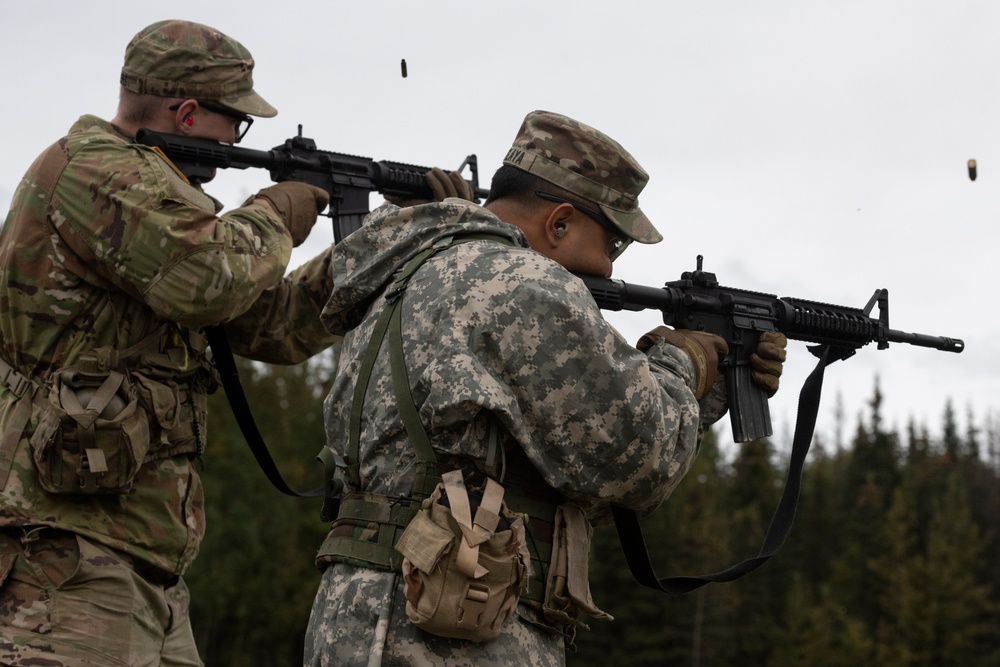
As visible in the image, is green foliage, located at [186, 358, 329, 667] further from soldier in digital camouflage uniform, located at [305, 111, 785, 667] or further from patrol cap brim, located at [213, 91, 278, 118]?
soldier in digital camouflage uniform, located at [305, 111, 785, 667]

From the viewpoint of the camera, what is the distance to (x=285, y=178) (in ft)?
24.9

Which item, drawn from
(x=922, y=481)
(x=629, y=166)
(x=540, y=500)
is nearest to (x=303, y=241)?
(x=629, y=166)

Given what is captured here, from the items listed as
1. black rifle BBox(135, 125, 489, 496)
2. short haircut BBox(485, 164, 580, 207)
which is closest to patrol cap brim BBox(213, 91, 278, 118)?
black rifle BBox(135, 125, 489, 496)

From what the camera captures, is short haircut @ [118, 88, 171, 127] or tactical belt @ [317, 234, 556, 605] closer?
tactical belt @ [317, 234, 556, 605]

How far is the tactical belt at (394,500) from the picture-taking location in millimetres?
4512

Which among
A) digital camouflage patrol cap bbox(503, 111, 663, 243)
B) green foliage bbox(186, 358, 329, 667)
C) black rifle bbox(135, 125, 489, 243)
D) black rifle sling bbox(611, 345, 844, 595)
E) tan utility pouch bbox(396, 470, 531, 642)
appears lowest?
tan utility pouch bbox(396, 470, 531, 642)

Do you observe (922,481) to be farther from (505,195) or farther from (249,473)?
(505,195)

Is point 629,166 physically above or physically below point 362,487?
above

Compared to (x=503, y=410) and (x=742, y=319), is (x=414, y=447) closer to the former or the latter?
(x=503, y=410)

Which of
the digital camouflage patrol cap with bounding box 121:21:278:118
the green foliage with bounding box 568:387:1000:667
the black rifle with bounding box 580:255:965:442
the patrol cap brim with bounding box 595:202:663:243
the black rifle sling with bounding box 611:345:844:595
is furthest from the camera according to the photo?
the green foliage with bounding box 568:387:1000:667

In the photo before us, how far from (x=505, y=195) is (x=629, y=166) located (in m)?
0.53

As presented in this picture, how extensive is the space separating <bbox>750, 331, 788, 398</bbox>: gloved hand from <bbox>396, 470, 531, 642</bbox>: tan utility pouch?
237 centimetres

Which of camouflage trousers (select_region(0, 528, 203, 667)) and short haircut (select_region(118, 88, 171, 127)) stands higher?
short haircut (select_region(118, 88, 171, 127))

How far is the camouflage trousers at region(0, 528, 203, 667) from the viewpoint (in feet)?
17.3
